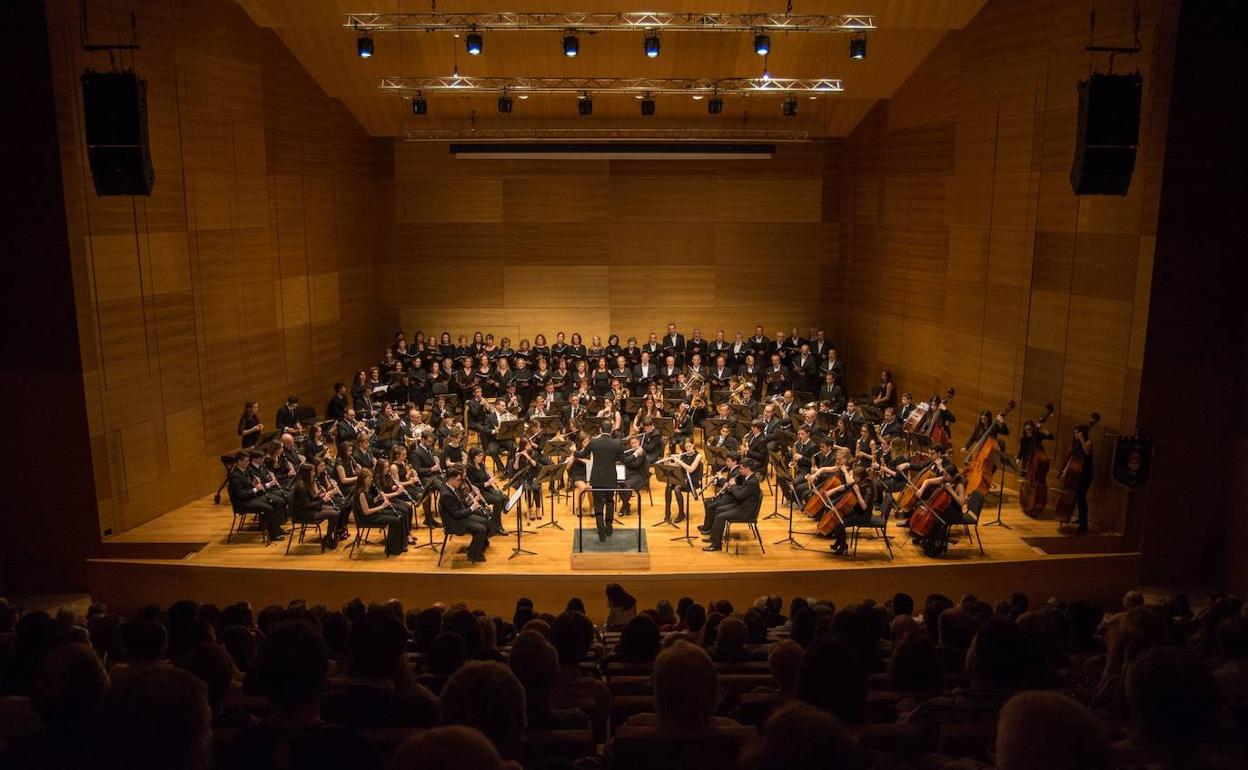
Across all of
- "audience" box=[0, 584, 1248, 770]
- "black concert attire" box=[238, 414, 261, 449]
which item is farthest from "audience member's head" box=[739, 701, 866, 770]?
"black concert attire" box=[238, 414, 261, 449]

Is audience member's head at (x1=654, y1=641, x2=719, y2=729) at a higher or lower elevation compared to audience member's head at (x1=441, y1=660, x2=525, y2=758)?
lower

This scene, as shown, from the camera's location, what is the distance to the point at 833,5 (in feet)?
40.8

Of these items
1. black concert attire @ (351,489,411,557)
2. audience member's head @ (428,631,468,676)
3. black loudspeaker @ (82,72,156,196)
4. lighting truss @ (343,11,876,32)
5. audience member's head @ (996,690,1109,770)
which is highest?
lighting truss @ (343,11,876,32)

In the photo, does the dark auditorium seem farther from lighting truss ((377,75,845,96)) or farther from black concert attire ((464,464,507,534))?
lighting truss ((377,75,845,96))

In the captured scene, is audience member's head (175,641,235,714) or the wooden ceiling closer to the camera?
audience member's head (175,641,235,714)

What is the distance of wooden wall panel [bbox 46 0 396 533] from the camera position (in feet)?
35.2

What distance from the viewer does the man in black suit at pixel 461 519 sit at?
10.0 meters

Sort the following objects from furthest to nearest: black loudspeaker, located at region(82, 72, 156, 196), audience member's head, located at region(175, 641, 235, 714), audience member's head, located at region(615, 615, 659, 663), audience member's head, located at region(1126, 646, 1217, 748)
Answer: black loudspeaker, located at region(82, 72, 156, 196) < audience member's head, located at region(615, 615, 659, 663) < audience member's head, located at region(175, 641, 235, 714) < audience member's head, located at region(1126, 646, 1217, 748)

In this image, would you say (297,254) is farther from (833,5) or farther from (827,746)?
(827,746)

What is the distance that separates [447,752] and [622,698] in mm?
2778

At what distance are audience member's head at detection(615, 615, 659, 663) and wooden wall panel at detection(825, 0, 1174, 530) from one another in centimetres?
760

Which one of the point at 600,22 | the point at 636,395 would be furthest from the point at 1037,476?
the point at 600,22

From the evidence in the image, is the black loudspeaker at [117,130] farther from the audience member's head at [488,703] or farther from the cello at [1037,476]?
the cello at [1037,476]

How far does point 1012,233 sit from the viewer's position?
12.8 meters
